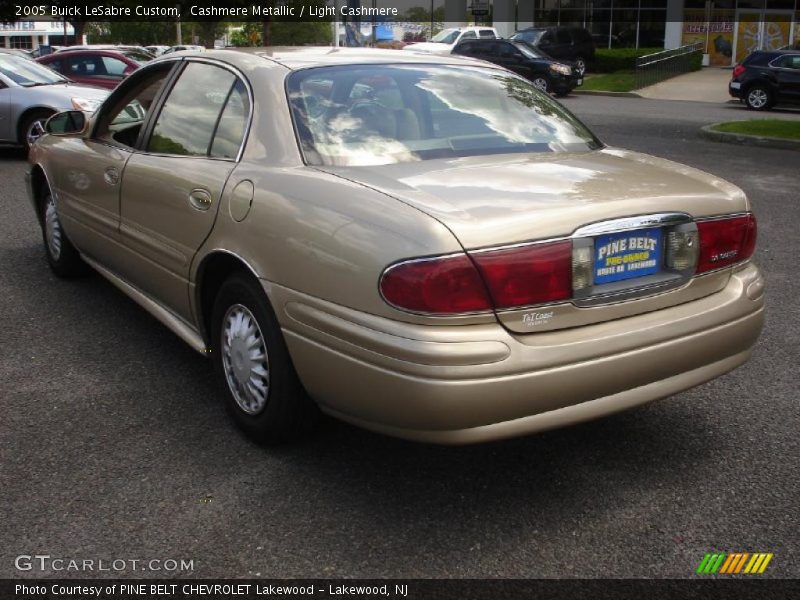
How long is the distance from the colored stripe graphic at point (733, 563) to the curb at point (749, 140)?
12.7 m

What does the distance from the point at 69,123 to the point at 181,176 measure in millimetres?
2030

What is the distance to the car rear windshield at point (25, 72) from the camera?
13.2 m

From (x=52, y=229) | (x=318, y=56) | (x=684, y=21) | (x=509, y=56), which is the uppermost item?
(x=684, y=21)

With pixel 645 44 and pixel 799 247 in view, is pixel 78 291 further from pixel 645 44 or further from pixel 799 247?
pixel 645 44

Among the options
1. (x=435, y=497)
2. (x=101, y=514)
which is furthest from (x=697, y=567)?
(x=101, y=514)

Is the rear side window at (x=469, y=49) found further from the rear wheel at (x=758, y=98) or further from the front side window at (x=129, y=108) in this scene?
the front side window at (x=129, y=108)

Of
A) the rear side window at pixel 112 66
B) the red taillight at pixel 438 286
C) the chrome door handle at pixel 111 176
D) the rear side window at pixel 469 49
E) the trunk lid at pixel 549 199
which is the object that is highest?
the rear side window at pixel 469 49

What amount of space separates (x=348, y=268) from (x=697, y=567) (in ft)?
4.83

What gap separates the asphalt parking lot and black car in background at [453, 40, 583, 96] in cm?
2343

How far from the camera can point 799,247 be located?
7449mm

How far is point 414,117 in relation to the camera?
3.89 m

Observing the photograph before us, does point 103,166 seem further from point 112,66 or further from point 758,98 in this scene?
point 758,98

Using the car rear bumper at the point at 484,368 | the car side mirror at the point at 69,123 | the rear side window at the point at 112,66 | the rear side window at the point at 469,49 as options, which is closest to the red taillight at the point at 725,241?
the car rear bumper at the point at 484,368

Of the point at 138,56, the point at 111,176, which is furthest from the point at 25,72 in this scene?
the point at 111,176
